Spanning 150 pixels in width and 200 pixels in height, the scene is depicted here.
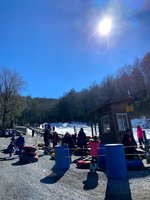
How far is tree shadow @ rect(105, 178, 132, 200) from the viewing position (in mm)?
7992

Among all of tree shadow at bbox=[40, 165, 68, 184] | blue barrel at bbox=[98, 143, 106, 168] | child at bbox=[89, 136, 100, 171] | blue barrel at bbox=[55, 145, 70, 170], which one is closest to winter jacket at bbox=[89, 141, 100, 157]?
child at bbox=[89, 136, 100, 171]

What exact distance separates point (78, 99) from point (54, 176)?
271 feet

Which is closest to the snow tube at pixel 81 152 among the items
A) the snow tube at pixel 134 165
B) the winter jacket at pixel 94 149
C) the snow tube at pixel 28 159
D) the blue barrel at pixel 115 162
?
the snow tube at pixel 28 159

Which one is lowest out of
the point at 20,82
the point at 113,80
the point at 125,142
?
the point at 125,142

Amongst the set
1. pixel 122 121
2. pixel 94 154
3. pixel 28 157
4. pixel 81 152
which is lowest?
pixel 94 154

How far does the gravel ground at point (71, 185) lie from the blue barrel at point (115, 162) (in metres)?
0.30

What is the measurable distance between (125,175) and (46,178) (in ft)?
10.4

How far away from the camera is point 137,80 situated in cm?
7694

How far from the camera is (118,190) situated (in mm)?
8820

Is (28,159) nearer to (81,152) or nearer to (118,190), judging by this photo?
(81,152)

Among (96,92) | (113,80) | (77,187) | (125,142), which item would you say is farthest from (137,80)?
(77,187)

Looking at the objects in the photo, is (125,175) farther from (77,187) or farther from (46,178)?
(46,178)

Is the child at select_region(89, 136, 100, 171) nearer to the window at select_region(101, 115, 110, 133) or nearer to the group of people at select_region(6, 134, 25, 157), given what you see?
the window at select_region(101, 115, 110, 133)

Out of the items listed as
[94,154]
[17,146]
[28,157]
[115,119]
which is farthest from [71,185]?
[17,146]
